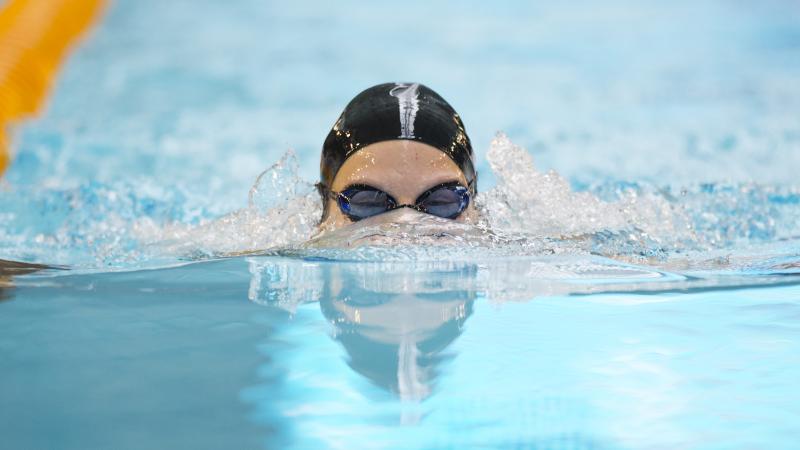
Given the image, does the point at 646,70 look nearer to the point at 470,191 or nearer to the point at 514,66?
the point at 514,66

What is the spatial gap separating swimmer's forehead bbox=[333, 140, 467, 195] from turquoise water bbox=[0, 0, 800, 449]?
221 millimetres

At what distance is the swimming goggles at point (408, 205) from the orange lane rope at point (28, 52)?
259 centimetres

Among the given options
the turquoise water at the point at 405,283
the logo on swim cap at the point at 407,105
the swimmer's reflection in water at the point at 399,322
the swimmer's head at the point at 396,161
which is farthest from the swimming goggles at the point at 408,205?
the swimmer's reflection in water at the point at 399,322

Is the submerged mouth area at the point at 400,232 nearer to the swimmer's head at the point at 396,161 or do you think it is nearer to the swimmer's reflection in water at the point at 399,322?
the swimmer's head at the point at 396,161

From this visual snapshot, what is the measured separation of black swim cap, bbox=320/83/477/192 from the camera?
107 inches

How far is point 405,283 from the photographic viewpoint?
2.00m

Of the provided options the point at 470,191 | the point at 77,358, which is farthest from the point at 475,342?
the point at 470,191

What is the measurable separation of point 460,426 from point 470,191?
1.56 meters

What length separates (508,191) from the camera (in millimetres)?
4051

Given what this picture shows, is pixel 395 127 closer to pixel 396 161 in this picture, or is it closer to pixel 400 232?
pixel 396 161

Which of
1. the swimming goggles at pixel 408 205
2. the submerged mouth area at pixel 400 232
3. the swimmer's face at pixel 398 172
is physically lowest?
the submerged mouth area at pixel 400 232

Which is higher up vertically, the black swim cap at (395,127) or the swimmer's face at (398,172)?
the black swim cap at (395,127)

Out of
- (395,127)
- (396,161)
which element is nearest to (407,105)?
(395,127)

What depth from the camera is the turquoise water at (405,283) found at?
1.35 metres
